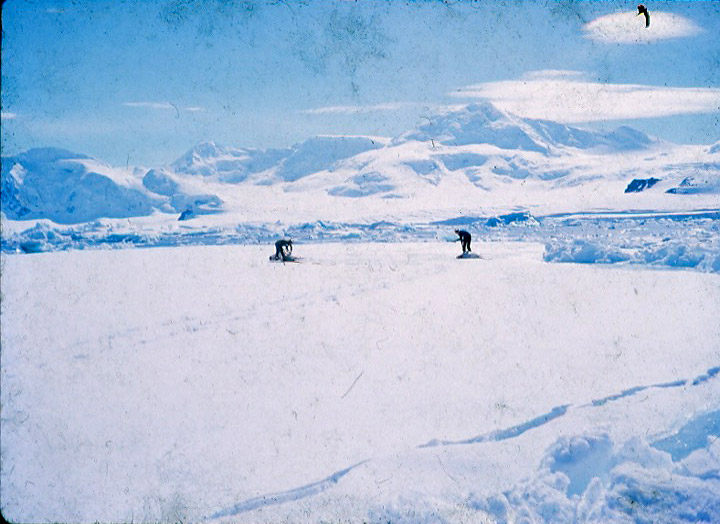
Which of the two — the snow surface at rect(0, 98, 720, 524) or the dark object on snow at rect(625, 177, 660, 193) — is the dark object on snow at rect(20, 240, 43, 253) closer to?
the snow surface at rect(0, 98, 720, 524)

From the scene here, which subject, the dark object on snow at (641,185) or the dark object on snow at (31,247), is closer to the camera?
the dark object on snow at (31,247)

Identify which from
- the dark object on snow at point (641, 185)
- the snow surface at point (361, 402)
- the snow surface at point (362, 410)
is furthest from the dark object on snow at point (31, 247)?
the dark object on snow at point (641, 185)

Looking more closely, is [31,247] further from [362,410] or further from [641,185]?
[641,185]

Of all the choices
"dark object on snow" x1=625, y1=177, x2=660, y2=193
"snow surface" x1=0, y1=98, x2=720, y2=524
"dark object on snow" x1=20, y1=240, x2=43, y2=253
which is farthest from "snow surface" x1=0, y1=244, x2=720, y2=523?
"dark object on snow" x1=625, y1=177, x2=660, y2=193

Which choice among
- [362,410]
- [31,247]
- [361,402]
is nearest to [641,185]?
[31,247]

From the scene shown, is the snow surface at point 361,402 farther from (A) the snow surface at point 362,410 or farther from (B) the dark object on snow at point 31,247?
(B) the dark object on snow at point 31,247

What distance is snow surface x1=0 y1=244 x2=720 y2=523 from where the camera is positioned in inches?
156

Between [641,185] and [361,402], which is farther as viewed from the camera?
[641,185]

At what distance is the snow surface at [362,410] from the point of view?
13.0 ft

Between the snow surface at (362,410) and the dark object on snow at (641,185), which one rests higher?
the dark object on snow at (641,185)

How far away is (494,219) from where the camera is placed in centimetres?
4275

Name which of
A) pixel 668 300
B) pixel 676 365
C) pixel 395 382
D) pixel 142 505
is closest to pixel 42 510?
pixel 142 505

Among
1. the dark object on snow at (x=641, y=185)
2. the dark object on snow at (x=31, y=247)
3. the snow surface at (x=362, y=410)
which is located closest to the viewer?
the snow surface at (x=362, y=410)

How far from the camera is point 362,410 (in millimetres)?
5203
